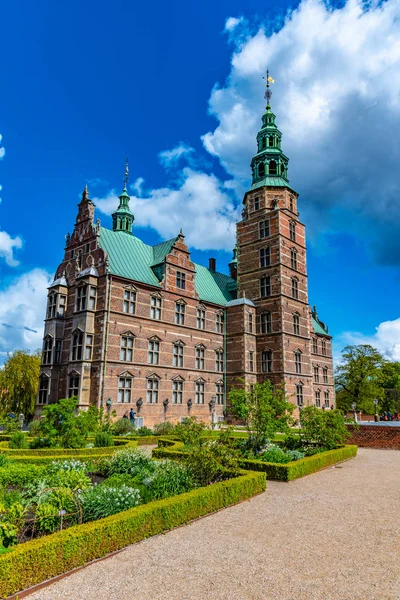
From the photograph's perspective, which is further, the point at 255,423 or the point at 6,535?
the point at 255,423

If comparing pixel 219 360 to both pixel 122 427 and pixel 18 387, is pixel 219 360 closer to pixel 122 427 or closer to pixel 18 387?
pixel 122 427

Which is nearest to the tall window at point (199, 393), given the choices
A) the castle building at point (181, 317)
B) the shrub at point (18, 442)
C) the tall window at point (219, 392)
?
the castle building at point (181, 317)

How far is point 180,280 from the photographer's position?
34656 millimetres

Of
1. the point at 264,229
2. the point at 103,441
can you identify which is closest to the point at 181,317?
the point at 264,229

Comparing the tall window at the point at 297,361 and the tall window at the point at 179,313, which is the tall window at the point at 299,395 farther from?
the tall window at the point at 179,313

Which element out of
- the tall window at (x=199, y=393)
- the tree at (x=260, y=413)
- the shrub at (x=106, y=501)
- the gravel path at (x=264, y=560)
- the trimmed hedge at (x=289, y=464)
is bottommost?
the gravel path at (x=264, y=560)

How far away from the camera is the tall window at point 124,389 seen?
28194 mm

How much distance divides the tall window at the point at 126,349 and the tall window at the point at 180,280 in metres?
7.12

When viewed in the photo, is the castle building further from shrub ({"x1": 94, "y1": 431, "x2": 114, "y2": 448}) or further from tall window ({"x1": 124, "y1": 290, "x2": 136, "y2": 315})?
shrub ({"x1": 94, "y1": 431, "x2": 114, "y2": 448})

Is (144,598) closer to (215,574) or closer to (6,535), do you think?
(215,574)

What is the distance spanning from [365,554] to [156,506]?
3.91 metres

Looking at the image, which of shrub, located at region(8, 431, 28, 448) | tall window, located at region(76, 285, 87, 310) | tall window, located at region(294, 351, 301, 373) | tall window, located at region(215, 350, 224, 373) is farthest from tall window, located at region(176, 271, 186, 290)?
shrub, located at region(8, 431, 28, 448)

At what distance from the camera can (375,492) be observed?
38.2 feet

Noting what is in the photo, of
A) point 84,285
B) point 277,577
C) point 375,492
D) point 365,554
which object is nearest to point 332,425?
point 375,492
